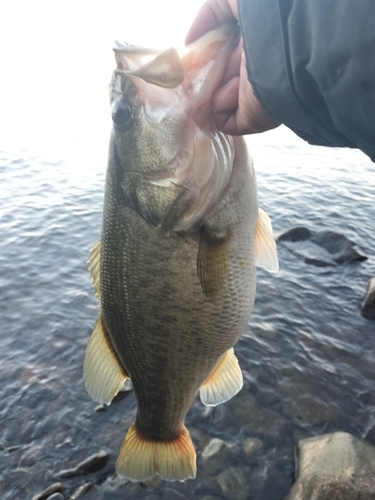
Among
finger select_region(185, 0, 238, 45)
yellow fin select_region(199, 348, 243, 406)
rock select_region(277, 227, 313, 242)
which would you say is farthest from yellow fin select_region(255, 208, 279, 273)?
rock select_region(277, 227, 313, 242)

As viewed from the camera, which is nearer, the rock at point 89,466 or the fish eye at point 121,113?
the fish eye at point 121,113

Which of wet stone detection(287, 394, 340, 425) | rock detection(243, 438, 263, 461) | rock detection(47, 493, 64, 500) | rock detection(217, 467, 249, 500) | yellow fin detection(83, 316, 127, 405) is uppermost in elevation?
yellow fin detection(83, 316, 127, 405)

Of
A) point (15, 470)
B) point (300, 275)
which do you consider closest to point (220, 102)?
point (15, 470)

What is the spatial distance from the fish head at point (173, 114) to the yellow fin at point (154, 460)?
5.71 feet

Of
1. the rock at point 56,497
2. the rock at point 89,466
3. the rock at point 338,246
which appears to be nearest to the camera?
the rock at point 56,497

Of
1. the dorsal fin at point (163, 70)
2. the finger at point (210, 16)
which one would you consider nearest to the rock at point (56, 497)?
the dorsal fin at point (163, 70)

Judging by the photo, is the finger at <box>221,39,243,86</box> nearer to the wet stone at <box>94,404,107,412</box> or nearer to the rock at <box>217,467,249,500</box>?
the rock at <box>217,467,249,500</box>

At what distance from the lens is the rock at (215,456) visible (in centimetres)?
433

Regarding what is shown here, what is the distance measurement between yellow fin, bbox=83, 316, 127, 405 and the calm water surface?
218 cm

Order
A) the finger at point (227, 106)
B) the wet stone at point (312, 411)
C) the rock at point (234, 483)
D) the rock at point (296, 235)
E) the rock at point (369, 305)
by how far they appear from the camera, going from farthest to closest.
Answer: the rock at point (296, 235) < the rock at point (369, 305) < the wet stone at point (312, 411) < the rock at point (234, 483) < the finger at point (227, 106)

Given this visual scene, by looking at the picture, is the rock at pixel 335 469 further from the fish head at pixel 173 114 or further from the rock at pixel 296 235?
the rock at pixel 296 235

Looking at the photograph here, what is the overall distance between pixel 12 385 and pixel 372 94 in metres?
5.45

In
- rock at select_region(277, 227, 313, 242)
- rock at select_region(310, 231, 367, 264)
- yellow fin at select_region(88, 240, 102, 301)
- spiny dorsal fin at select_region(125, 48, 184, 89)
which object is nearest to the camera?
spiny dorsal fin at select_region(125, 48, 184, 89)

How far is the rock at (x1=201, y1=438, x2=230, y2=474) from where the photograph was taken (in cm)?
433
